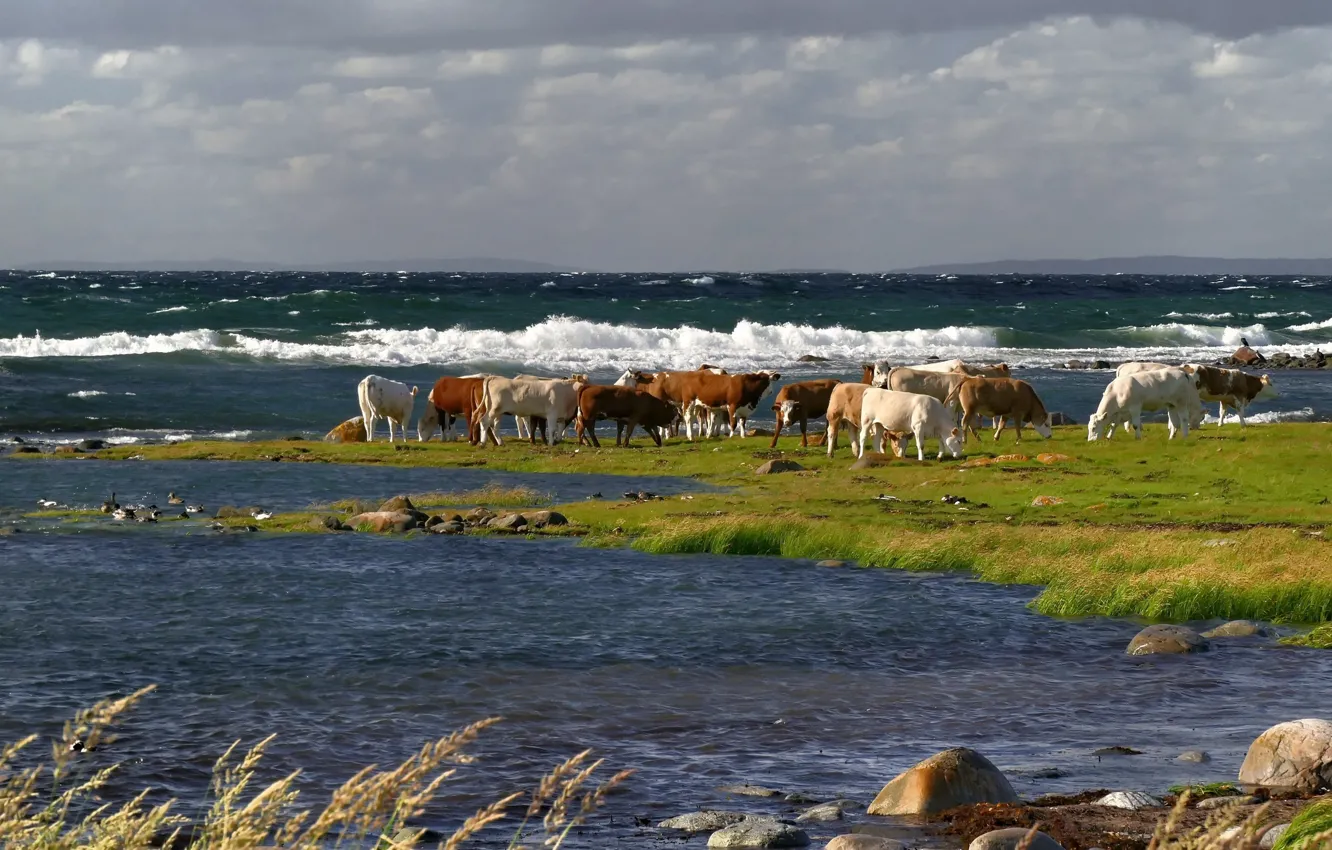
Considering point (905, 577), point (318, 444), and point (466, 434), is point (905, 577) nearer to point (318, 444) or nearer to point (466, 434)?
point (318, 444)

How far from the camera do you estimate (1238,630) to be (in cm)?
1817

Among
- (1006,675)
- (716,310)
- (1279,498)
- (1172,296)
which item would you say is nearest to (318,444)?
(1279,498)

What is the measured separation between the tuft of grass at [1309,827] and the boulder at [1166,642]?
8.79 metres

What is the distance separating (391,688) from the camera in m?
15.7

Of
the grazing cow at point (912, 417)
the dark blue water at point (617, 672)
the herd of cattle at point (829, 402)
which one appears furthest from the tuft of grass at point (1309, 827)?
the herd of cattle at point (829, 402)

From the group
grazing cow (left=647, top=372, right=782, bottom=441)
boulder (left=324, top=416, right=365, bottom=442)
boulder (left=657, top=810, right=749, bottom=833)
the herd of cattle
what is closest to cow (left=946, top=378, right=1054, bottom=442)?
the herd of cattle

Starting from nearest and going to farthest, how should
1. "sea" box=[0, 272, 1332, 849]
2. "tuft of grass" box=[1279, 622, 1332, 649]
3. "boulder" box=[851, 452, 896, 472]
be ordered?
"sea" box=[0, 272, 1332, 849]
"tuft of grass" box=[1279, 622, 1332, 649]
"boulder" box=[851, 452, 896, 472]

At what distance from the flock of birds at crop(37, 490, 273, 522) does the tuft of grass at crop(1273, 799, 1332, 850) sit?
844 inches

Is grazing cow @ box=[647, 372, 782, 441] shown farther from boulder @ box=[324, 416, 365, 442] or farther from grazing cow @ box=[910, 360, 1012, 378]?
boulder @ box=[324, 416, 365, 442]

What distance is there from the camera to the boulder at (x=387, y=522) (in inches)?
1036

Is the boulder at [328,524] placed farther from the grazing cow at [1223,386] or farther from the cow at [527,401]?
the grazing cow at [1223,386]

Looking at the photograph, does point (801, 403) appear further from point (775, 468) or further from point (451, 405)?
point (451, 405)

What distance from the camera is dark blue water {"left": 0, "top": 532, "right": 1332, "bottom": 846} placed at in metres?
12.9

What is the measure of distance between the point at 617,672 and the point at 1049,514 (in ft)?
38.5
